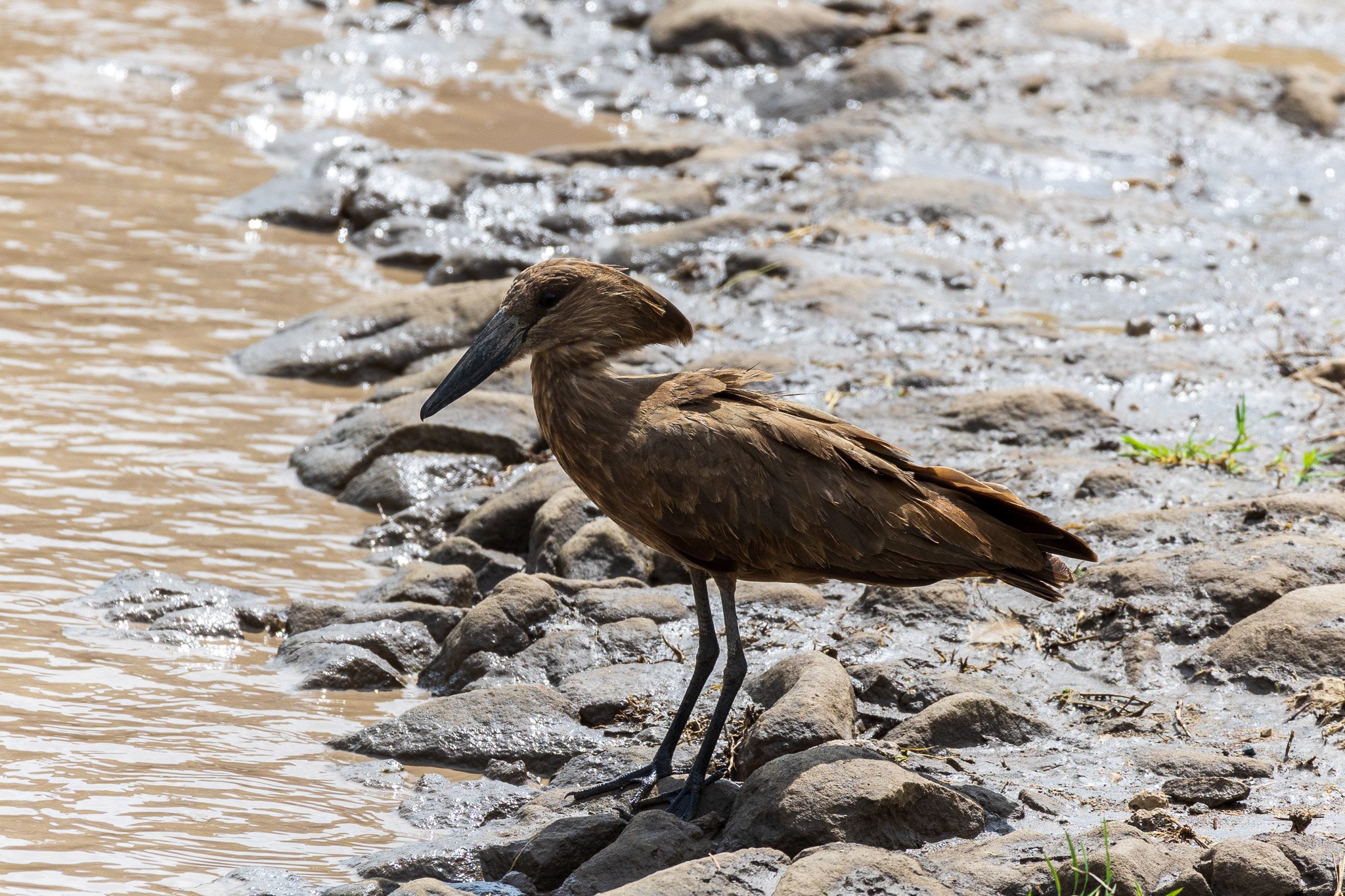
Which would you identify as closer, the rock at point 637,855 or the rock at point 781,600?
the rock at point 637,855

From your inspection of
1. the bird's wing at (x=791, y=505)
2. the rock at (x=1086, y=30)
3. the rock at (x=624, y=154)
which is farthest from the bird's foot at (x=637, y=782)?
A: the rock at (x=1086, y=30)

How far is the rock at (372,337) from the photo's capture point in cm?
852

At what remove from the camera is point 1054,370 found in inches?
311

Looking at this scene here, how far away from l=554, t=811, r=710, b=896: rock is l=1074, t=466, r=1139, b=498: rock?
295 cm

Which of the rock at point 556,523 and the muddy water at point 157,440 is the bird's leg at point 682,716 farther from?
the rock at point 556,523

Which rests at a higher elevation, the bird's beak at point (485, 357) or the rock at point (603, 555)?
the bird's beak at point (485, 357)

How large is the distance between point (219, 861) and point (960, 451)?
3.87 m

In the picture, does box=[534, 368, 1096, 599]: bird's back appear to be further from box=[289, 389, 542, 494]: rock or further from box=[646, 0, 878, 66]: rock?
box=[646, 0, 878, 66]: rock

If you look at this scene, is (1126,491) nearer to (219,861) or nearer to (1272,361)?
(1272,361)

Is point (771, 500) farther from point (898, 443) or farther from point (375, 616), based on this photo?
point (898, 443)

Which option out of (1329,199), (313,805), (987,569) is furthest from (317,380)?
(1329,199)

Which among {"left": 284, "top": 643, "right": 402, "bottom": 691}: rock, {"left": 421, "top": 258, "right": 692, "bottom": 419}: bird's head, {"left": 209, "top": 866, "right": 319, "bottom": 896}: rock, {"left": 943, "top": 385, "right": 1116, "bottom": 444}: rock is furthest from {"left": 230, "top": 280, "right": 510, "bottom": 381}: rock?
{"left": 209, "top": 866, "right": 319, "bottom": 896}: rock

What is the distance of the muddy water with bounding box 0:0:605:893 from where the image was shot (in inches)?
179

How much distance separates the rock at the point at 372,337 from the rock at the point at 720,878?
5.12 metres
